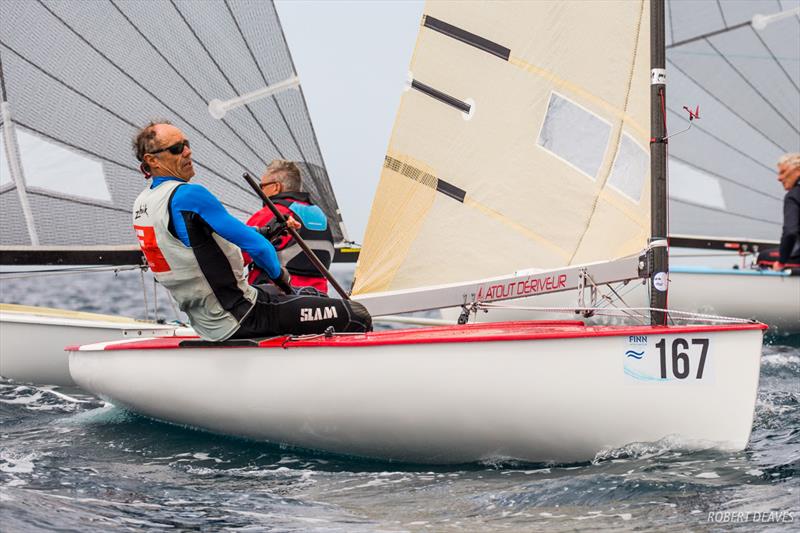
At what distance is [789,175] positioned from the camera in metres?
7.57

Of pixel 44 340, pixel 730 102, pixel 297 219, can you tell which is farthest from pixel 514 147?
pixel 730 102

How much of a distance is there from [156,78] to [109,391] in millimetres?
2269

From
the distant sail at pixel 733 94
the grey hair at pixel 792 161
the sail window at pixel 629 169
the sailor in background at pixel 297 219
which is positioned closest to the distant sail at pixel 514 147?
the sail window at pixel 629 169

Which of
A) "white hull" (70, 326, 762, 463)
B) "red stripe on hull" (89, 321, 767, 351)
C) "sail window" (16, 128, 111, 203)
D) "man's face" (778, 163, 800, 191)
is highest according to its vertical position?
"man's face" (778, 163, 800, 191)

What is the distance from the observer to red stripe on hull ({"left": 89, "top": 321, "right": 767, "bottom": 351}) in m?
3.39

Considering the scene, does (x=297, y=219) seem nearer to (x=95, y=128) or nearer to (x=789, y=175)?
(x=95, y=128)

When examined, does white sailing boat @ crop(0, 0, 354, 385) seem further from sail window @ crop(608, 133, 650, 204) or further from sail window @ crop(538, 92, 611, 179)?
sail window @ crop(608, 133, 650, 204)

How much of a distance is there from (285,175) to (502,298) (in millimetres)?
1158

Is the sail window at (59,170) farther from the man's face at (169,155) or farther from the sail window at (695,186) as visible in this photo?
the sail window at (695,186)

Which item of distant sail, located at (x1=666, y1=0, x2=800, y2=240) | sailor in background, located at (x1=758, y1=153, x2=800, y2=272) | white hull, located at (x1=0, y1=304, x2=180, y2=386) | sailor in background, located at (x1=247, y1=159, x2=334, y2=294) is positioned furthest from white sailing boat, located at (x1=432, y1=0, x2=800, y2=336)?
sailor in background, located at (x1=247, y1=159, x2=334, y2=294)

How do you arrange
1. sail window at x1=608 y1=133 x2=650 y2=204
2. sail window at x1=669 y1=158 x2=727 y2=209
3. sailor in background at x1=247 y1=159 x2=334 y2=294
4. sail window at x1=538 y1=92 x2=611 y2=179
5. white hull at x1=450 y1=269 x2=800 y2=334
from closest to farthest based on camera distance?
sail window at x1=608 y1=133 x2=650 y2=204, sail window at x1=538 y1=92 x2=611 y2=179, sailor in background at x1=247 y1=159 x2=334 y2=294, white hull at x1=450 y1=269 x2=800 y2=334, sail window at x1=669 y1=158 x2=727 y2=209

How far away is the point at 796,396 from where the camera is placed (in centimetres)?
488

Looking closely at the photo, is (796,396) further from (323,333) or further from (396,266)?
(323,333)

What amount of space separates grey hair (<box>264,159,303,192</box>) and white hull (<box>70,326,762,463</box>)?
1.04 metres
